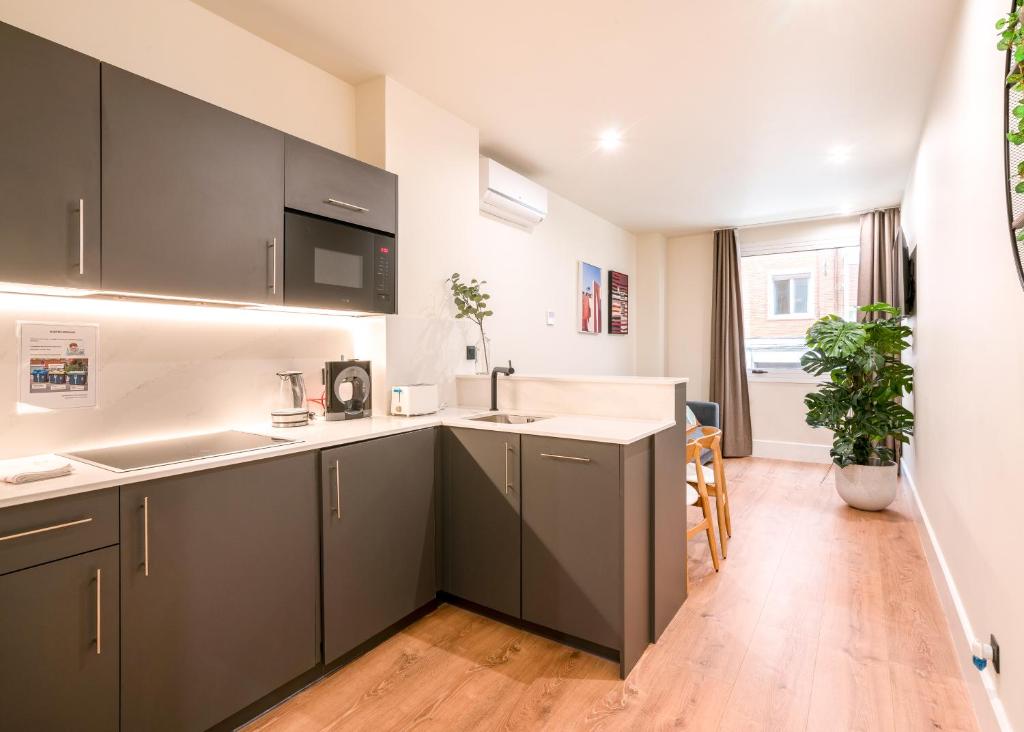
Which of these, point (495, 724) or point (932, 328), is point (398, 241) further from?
point (932, 328)

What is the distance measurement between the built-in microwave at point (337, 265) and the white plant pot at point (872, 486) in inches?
142

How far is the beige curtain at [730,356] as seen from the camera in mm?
5805

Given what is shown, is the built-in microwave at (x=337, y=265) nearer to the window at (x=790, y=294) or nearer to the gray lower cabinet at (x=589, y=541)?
the gray lower cabinet at (x=589, y=541)

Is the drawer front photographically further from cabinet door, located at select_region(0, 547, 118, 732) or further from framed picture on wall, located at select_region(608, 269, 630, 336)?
framed picture on wall, located at select_region(608, 269, 630, 336)

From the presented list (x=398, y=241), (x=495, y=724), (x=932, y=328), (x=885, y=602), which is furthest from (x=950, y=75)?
(x=495, y=724)

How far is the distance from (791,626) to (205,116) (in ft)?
10.2

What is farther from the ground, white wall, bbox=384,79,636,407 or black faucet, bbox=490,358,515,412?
white wall, bbox=384,79,636,407

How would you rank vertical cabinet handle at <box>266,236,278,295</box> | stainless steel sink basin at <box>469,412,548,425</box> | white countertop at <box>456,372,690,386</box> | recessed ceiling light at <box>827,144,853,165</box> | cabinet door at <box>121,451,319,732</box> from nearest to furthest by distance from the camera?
cabinet door at <box>121,451,319,732</box>, vertical cabinet handle at <box>266,236,278,295</box>, white countertop at <box>456,372,690,386</box>, stainless steel sink basin at <box>469,412,548,425</box>, recessed ceiling light at <box>827,144,853,165</box>

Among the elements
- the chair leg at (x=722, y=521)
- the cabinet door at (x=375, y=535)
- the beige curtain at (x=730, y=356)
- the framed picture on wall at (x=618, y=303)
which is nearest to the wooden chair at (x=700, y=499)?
the chair leg at (x=722, y=521)

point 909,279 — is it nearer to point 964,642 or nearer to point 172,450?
point 964,642

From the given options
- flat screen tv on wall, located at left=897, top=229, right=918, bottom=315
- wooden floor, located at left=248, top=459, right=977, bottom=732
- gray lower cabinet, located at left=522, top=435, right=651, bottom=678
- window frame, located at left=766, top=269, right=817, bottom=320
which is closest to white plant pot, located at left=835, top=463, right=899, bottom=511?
wooden floor, located at left=248, top=459, right=977, bottom=732

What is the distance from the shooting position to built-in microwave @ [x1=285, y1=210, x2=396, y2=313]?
2156 millimetres

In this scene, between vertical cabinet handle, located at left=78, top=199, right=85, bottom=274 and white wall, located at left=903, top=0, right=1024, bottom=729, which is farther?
vertical cabinet handle, located at left=78, top=199, right=85, bottom=274

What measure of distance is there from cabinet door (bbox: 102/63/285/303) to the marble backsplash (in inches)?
13.0
